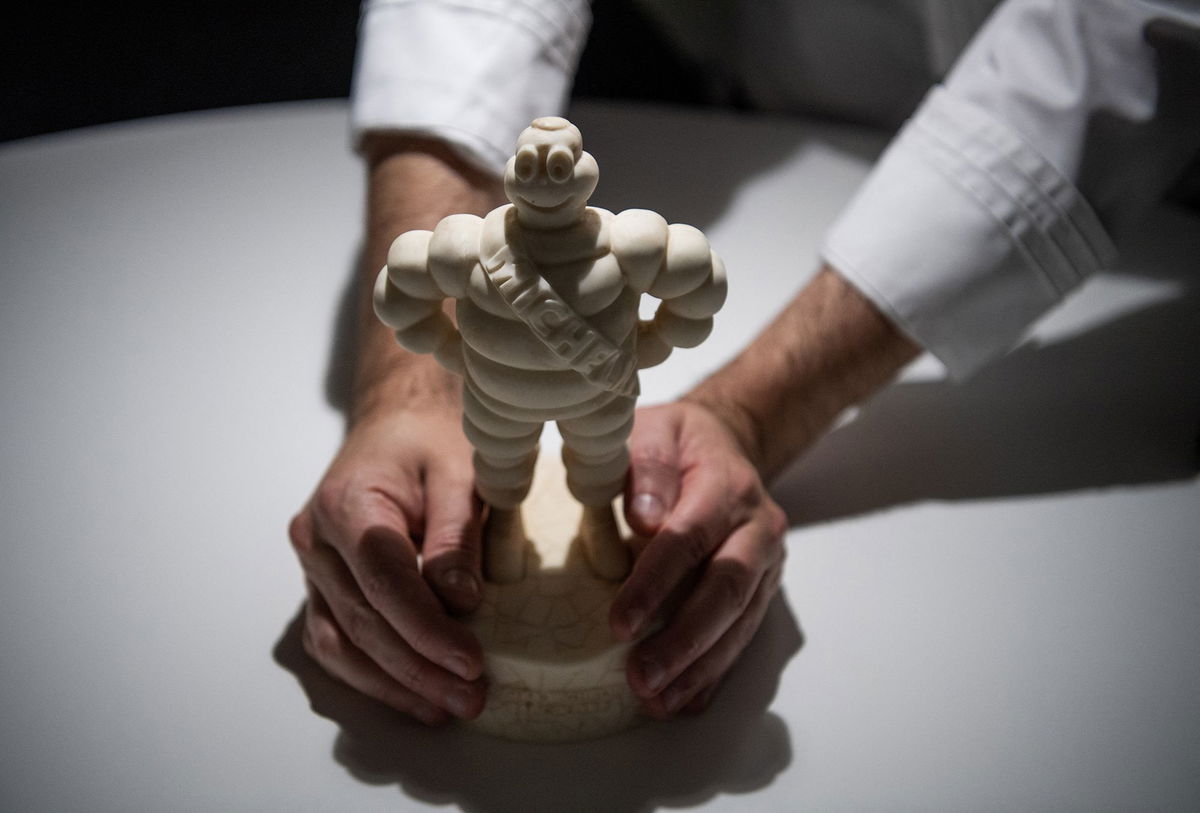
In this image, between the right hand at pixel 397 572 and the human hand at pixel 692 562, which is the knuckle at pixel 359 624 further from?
the human hand at pixel 692 562

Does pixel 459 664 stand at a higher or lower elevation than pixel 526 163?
lower

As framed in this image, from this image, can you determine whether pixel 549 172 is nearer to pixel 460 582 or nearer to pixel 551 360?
pixel 551 360

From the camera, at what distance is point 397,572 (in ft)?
2.05

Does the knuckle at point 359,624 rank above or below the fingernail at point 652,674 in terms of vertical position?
below

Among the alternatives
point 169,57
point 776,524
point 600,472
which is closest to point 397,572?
point 600,472

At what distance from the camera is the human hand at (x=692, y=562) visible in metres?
0.63

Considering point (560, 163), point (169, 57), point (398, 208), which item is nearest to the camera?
point (560, 163)

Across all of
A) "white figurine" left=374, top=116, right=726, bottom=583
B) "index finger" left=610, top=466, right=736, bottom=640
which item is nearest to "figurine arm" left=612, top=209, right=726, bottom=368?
"white figurine" left=374, top=116, right=726, bottom=583

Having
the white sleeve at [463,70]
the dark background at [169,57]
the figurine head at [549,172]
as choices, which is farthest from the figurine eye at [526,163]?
the dark background at [169,57]

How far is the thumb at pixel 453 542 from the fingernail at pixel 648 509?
0.10 m

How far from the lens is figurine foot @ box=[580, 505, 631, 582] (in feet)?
2.21

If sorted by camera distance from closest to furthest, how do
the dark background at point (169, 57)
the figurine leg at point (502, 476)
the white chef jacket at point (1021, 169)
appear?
the figurine leg at point (502, 476) → the white chef jacket at point (1021, 169) → the dark background at point (169, 57)

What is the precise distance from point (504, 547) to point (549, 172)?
277 millimetres

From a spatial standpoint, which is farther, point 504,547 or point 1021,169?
point 1021,169
